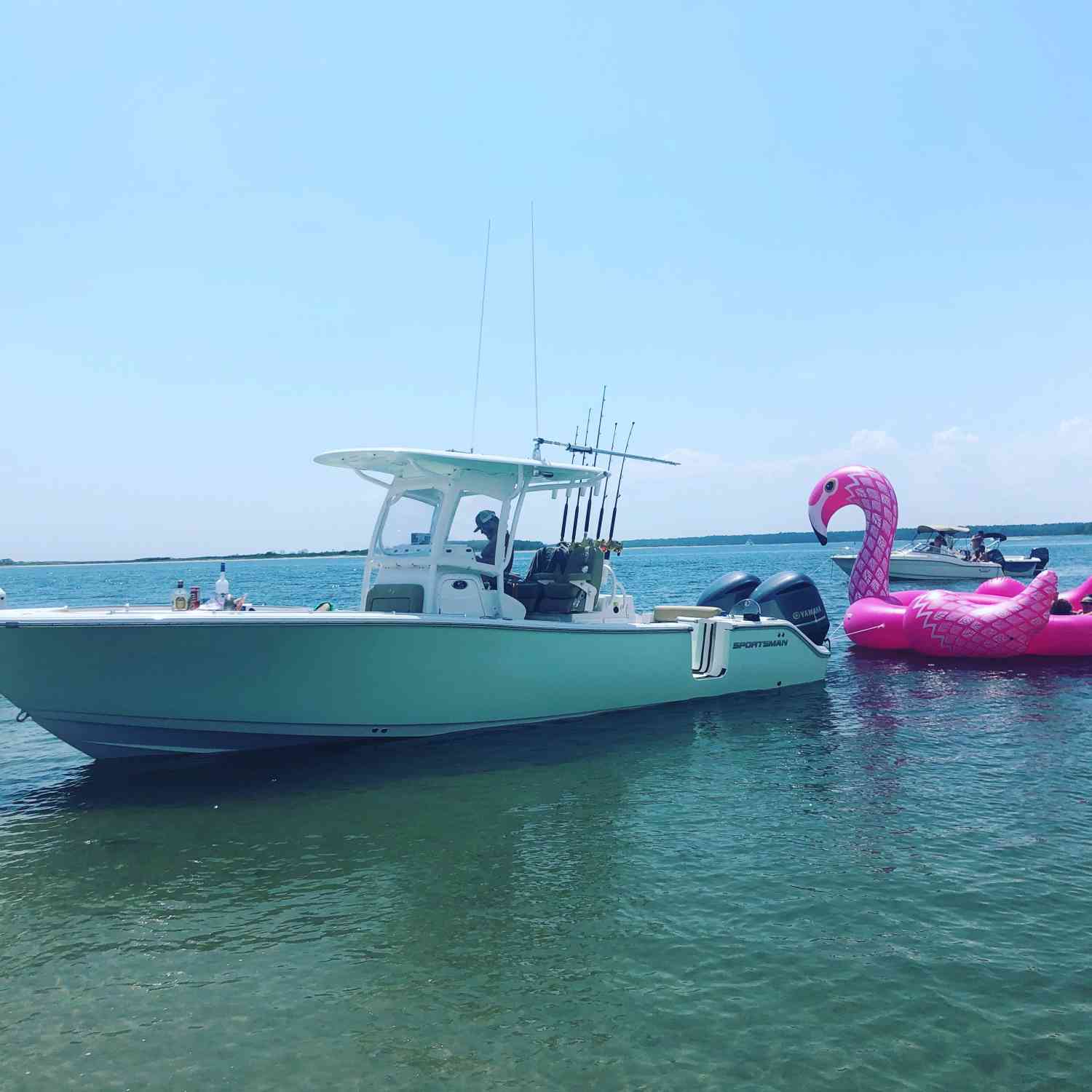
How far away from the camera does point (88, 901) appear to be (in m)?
6.18

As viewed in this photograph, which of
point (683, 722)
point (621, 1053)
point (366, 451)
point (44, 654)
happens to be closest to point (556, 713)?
point (683, 722)

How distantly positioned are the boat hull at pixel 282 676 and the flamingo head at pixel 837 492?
11.4 meters

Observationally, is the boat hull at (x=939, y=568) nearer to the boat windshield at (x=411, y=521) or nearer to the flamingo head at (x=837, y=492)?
the flamingo head at (x=837, y=492)

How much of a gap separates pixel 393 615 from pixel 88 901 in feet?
12.7

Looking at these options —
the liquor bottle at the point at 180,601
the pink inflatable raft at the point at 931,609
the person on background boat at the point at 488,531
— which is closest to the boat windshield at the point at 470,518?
the person on background boat at the point at 488,531

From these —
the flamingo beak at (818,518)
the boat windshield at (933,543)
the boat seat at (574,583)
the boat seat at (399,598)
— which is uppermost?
the boat windshield at (933,543)

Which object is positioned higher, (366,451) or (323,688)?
(366,451)

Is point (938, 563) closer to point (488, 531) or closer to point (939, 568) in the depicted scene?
point (939, 568)

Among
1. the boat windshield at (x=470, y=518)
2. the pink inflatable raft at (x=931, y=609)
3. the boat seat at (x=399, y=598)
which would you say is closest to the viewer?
the boat seat at (x=399, y=598)

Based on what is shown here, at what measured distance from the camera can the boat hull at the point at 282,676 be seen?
830cm

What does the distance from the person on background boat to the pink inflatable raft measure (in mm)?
11045

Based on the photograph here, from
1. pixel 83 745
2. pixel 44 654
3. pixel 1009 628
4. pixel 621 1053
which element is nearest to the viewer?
pixel 621 1053

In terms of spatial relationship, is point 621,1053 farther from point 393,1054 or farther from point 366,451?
point 366,451

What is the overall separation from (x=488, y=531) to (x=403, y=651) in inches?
86.0
